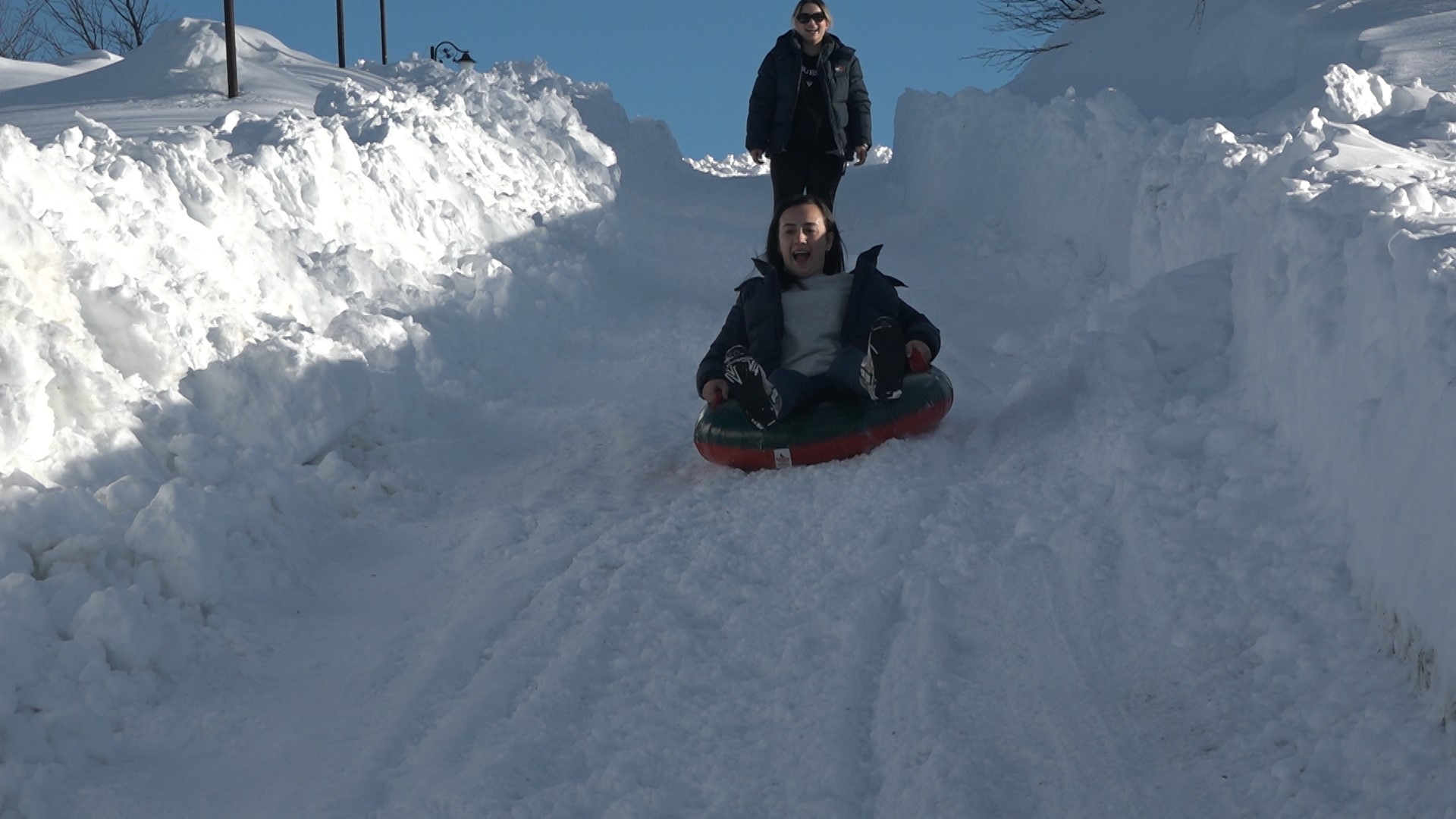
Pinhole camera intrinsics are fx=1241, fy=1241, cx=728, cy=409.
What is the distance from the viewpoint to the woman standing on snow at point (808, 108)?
7.20 metres

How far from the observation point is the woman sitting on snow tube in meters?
4.82

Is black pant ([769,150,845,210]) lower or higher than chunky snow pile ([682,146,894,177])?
higher

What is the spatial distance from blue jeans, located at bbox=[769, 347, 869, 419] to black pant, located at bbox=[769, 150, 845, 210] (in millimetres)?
2686

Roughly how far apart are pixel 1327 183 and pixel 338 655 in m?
3.91

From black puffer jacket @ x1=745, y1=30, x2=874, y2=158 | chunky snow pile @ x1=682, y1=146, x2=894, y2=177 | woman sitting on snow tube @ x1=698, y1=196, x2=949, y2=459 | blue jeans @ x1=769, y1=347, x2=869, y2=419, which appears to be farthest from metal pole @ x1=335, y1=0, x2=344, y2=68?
blue jeans @ x1=769, y1=347, x2=869, y2=419

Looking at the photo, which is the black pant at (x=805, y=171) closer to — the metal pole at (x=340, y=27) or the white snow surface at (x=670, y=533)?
the white snow surface at (x=670, y=533)

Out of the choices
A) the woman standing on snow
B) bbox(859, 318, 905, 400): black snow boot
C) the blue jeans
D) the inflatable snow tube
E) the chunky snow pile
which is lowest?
the chunky snow pile

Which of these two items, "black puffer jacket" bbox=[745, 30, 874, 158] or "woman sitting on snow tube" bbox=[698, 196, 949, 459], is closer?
"woman sitting on snow tube" bbox=[698, 196, 949, 459]

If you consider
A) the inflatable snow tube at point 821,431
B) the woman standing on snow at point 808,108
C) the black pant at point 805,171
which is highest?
the woman standing on snow at point 808,108

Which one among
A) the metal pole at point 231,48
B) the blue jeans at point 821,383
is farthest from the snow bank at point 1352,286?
the metal pole at point 231,48

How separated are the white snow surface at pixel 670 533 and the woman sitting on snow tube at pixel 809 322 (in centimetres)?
37

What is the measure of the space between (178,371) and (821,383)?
2396 mm

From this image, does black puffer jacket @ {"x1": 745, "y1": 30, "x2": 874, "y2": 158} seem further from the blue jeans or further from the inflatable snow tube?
the inflatable snow tube

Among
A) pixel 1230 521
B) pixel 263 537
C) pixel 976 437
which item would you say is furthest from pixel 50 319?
pixel 1230 521
